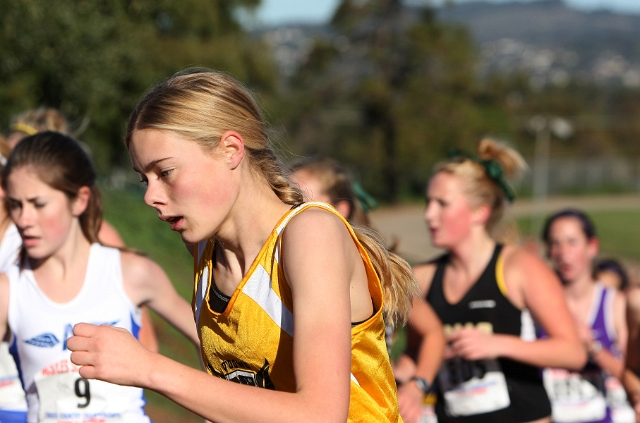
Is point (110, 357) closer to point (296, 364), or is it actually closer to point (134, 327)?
point (296, 364)

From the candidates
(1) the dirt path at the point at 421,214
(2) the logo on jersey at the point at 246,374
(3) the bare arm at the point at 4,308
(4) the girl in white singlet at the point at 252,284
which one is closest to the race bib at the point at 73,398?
(3) the bare arm at the point at 4,308

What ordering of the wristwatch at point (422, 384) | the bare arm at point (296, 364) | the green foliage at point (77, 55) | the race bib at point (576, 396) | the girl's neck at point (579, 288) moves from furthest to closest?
the green foliage at point (77, 55)
the girl's neck at point (579, 288)
the race bib at point (576, 396)
the wristwatch at point (422, 384)
the bare arm at point (296, 364)

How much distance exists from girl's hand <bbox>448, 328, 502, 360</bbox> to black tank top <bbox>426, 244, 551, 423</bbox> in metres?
0.28

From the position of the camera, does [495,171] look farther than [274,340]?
Yes

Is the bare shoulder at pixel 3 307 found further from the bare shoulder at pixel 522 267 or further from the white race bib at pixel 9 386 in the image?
the bare shoulder at pixel 522 267

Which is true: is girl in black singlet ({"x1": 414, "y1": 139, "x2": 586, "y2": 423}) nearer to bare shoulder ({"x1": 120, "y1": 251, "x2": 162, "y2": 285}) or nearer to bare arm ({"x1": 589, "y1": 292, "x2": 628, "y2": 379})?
bare arm ({"x1": 589, "y1": 292, "x2": 628, "y2": 379})

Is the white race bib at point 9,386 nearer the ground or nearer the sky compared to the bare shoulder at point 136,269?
nearer the ground

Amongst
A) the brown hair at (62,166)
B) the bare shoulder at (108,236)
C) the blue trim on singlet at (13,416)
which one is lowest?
the blue trim on singlet at (13,416)

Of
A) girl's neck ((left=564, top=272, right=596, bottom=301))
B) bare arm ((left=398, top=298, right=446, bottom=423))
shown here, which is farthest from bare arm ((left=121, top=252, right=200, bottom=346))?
girl's neck ((left=564, top=272, right=596, bottom=301))

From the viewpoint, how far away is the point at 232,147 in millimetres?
2213

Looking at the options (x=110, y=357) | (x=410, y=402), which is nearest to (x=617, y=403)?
(x=410, y=402)

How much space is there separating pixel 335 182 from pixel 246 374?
6.38 feet

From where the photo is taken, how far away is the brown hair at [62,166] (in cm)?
350

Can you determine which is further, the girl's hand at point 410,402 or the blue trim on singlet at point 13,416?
the girl's hand at point 410,402
